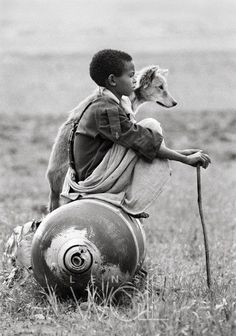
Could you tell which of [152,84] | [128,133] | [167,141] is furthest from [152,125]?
[167,141]

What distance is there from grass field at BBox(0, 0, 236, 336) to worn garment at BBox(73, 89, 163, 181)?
1.04 meters

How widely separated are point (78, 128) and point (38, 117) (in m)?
25.8

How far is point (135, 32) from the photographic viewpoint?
64438 mm

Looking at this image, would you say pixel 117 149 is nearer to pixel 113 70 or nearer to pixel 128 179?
pixel 128 179

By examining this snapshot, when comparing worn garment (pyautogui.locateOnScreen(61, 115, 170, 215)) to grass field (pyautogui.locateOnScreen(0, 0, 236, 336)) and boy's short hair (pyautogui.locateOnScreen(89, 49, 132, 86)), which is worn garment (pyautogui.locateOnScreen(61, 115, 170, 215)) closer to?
boy's short hair (pyautogui.locateOnScreen(89, 49, 132, 86))

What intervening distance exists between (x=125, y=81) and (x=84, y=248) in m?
1.37

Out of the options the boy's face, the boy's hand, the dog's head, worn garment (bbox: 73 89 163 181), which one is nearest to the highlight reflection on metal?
worn garment (bbox: 73 89 163 181)

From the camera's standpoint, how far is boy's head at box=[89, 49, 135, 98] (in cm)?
629

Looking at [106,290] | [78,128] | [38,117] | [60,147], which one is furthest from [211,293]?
[38,117]

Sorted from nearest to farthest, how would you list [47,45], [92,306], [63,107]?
1. [92,306]
2. [63,107]
3. [47,45]

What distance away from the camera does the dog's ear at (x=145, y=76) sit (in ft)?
22.8

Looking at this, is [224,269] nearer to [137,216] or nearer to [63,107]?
[137,216]

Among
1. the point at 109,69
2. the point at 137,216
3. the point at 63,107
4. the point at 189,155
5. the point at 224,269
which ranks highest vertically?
the point at 109,69

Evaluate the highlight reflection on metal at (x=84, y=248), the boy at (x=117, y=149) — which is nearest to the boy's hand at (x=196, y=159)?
the boy at (x=117, y=149)
